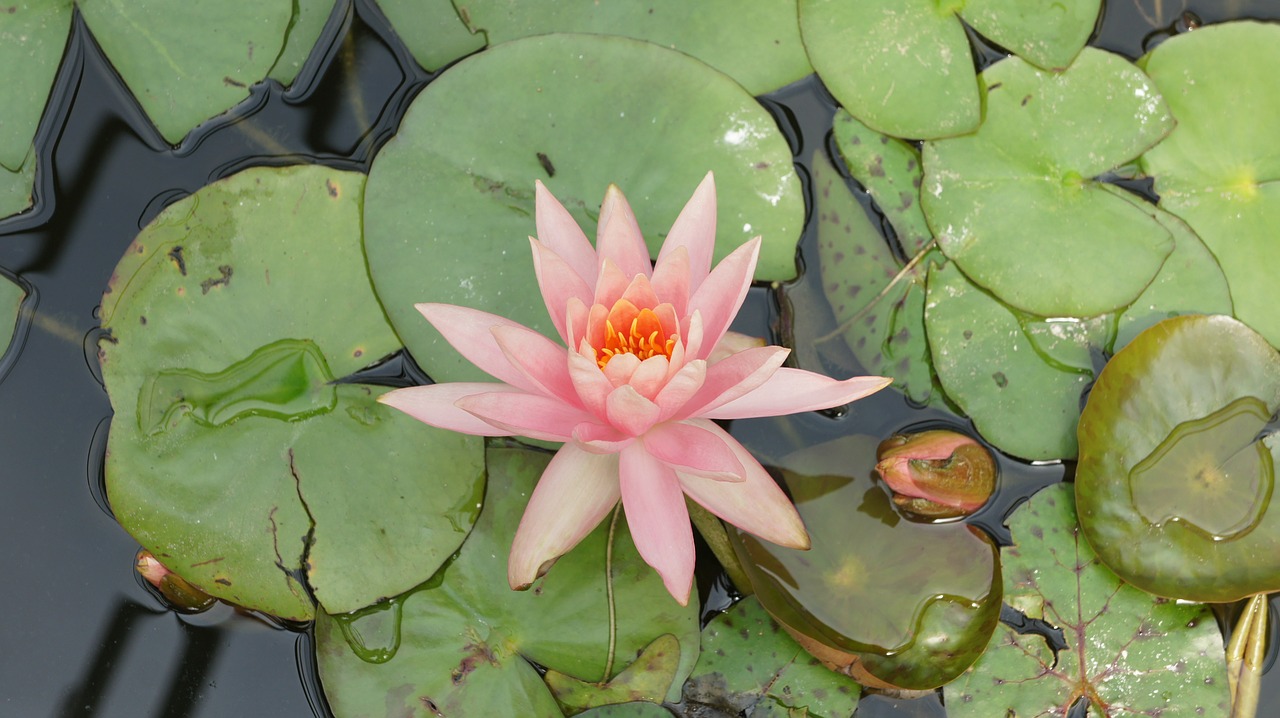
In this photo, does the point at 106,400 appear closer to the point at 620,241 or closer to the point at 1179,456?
the point at 620,241

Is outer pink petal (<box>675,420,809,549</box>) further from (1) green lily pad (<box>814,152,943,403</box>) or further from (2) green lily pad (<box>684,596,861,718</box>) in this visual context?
(1) green lily pad (<box>814,152,943,403</box>)

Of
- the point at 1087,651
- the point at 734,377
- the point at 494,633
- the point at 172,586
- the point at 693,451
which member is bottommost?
the point at 1087,651

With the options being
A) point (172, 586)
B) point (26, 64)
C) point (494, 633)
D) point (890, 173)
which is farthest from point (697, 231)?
point (26, 64)

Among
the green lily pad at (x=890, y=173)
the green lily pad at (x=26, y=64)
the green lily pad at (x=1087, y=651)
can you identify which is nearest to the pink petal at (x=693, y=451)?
the green lily pad at (x=890, y=173)

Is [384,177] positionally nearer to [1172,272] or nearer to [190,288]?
[190,288]

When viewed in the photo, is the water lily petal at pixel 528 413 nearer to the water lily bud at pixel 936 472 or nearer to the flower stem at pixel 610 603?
the flower stem at pixel 610 603

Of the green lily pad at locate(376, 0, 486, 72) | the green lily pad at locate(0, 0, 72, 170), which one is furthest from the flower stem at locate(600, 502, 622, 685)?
the green lily pad at locate(0, 0, 72, 170)

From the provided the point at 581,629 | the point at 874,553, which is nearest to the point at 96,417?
the point at 581,629
